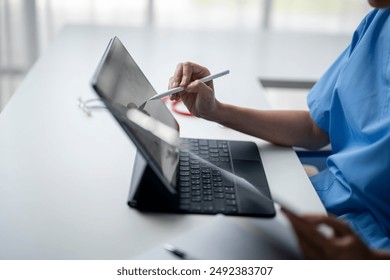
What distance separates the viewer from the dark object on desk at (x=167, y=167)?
817mm

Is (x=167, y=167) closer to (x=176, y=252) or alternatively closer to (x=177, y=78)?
(x=176, y=252)

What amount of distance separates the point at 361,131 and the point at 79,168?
0.56m

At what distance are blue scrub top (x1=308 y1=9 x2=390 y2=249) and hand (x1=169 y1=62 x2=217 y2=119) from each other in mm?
265

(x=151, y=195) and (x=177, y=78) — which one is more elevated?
(x=177, y=78)

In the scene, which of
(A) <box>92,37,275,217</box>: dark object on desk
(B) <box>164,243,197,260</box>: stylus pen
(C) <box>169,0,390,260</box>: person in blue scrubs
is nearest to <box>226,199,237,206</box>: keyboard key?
(A) <box>92,37,275,217</box>: dark object on desk

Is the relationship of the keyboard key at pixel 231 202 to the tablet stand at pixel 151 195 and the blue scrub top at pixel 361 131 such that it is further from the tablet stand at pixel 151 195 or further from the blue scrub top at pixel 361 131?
the blue scrub top at pixel 361 131

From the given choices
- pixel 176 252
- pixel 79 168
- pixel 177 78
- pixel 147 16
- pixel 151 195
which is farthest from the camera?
pixel 147 16

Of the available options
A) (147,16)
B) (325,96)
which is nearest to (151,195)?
(325,96)

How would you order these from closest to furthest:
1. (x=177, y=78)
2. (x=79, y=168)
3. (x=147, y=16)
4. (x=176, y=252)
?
(x=176, y=252)
(x=79, y=168)
(x=177, y=78)
(x=147, y=16)

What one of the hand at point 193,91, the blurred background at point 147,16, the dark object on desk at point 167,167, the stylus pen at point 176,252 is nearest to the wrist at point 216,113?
the hand at point 193,91

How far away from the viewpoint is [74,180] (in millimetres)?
953

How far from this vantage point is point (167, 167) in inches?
34.4

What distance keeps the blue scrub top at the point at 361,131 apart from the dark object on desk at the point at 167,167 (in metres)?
0.18
